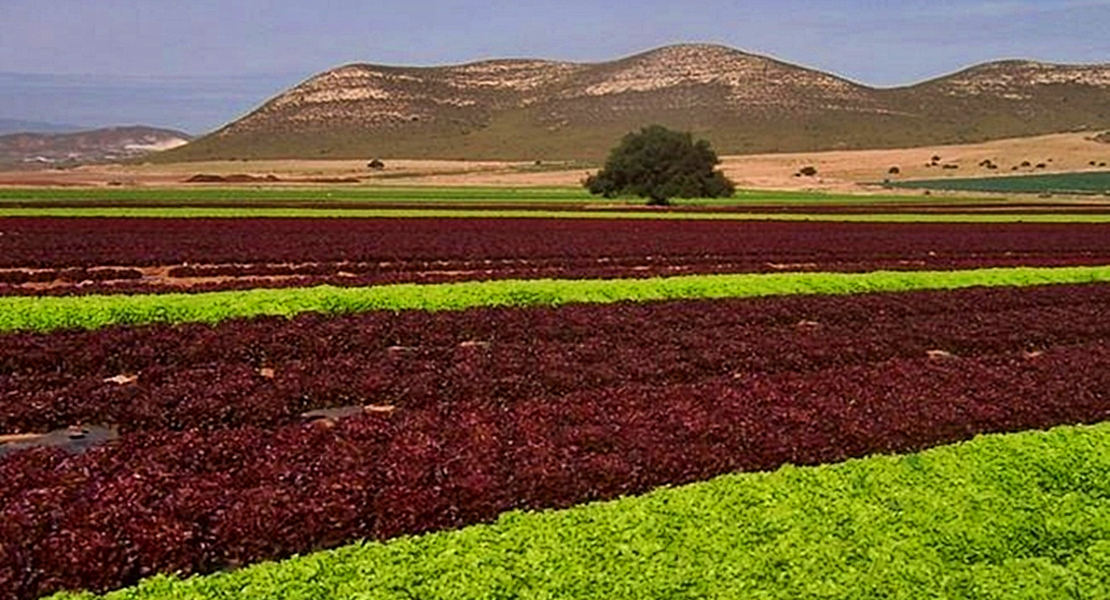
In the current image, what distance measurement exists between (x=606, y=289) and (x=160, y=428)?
1219cm

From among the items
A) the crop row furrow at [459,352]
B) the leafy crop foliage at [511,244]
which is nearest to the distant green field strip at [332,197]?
the leafy crop foliage at [511,244]

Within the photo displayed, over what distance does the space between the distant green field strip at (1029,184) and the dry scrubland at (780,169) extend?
6498 mm

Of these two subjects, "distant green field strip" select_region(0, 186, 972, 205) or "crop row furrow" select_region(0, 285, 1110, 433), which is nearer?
"crop row furrow" select_region(0, 285, 1110, 433)

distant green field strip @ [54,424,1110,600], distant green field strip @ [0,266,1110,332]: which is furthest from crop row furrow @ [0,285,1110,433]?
distant green field strip @ [54,424,1110,600]

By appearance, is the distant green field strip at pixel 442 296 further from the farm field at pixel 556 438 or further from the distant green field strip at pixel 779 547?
the distant green field strip at pixel 779 547

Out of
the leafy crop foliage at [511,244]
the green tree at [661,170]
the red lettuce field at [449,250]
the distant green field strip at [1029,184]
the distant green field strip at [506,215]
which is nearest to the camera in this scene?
the red lettuce field at [449,250]

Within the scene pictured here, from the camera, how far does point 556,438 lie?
11.1 metres

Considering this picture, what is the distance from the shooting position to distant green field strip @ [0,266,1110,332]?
1931 cm

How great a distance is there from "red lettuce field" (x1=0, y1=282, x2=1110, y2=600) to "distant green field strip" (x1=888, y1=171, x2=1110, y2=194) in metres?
83.0

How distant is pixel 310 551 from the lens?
8.59 m

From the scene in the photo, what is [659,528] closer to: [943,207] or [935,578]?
[935,578]

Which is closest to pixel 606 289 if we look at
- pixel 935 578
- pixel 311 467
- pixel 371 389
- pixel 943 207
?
pixel 371 389

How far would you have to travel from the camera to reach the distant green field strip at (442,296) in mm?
19312

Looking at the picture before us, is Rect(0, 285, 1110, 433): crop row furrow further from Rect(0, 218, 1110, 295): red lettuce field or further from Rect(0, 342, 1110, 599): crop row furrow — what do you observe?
Rect(0, 218, 1110, 295): red lettuce field
